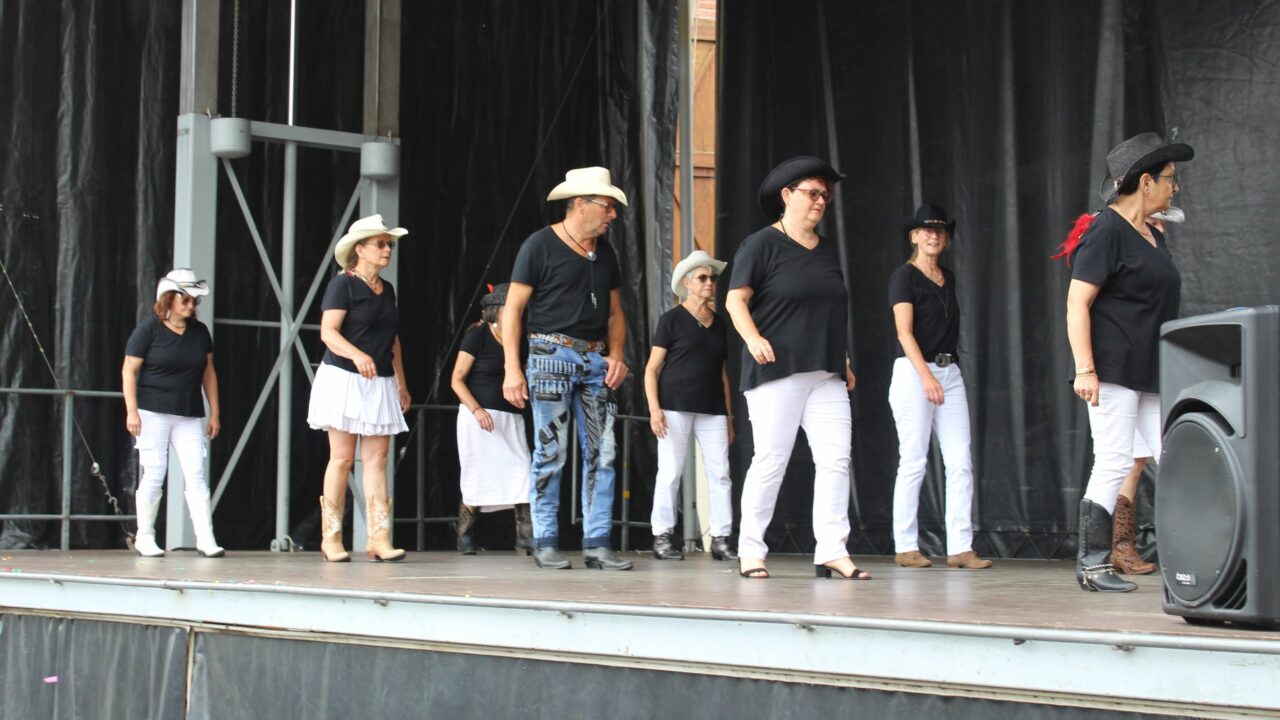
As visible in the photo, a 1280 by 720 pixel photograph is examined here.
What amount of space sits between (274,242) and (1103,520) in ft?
19.3

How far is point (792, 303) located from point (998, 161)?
3272 millimetres

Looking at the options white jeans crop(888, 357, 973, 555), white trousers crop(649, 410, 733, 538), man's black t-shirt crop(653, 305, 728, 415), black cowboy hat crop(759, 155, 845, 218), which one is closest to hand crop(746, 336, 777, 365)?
black cowboy hat crop(759, 155, 845, 218)

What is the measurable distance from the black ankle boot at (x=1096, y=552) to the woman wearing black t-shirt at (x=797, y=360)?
0.91 m

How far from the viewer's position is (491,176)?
961 centimetres

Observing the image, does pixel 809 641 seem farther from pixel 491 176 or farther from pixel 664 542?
pixel 491 176

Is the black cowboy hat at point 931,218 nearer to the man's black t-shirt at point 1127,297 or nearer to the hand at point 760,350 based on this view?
the hand at point 760,350

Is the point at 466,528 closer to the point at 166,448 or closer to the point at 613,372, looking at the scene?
the point at 166,448

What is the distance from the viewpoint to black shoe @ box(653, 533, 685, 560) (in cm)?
749

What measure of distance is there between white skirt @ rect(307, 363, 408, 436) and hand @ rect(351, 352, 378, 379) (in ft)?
0.16

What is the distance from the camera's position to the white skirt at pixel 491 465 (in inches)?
320

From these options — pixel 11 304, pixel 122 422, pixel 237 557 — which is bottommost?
pixel 237 557

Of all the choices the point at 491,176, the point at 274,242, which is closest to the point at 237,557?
the point at 274,242

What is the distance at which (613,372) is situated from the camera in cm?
599

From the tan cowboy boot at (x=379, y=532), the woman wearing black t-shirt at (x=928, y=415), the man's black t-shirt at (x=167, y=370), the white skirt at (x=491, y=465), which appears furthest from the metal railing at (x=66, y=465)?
the woman wearing black t-shirt at (x=928, y=415)
